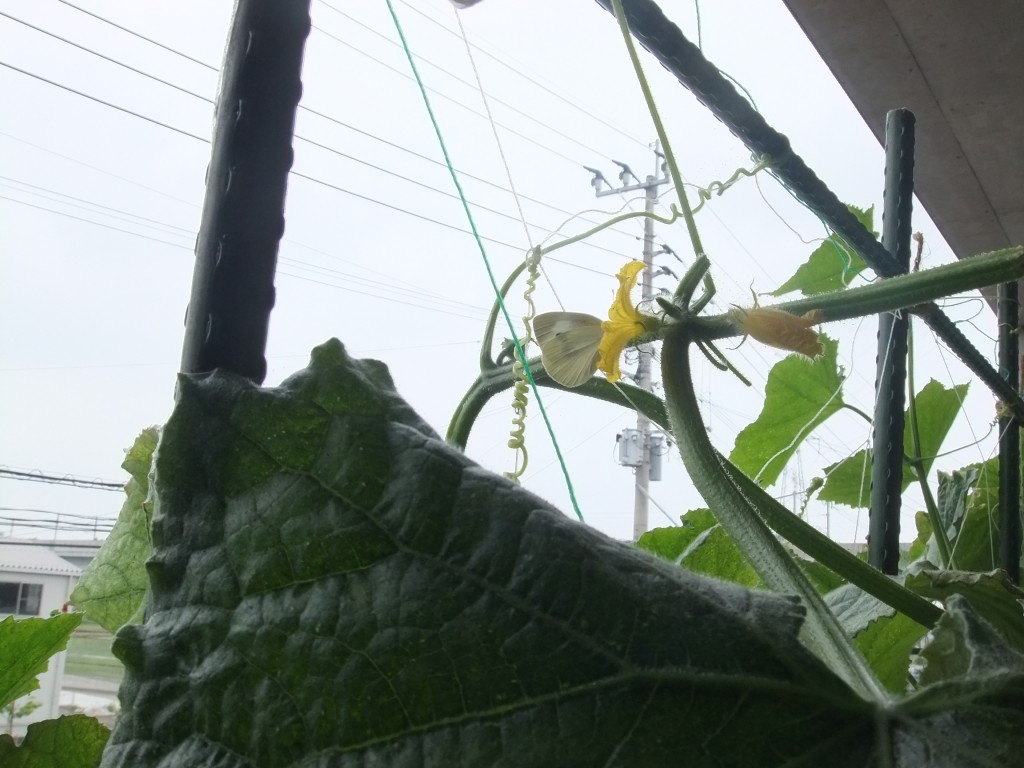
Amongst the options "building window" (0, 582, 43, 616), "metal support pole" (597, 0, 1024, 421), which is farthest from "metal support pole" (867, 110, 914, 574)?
"building window" (0, 582, 43, 616)

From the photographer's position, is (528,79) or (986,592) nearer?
(986,592)

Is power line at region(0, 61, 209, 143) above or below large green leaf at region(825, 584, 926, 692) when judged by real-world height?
above

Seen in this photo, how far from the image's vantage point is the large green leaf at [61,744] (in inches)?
12.6

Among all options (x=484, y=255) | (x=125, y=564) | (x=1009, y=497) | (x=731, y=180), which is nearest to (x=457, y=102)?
(x=731, y=180)

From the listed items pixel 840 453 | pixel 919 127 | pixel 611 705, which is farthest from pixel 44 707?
pixel 919 127

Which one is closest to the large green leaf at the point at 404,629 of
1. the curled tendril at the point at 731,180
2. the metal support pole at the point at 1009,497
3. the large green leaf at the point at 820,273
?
the curled tendril at the point at 731,180

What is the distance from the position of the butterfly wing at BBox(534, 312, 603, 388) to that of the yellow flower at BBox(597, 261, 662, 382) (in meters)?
0.01

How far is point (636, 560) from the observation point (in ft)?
0.82

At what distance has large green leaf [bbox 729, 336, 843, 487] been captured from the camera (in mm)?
1019

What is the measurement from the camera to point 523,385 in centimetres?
44

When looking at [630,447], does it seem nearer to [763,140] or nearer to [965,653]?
[763,140]

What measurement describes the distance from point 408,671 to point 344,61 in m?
0.45

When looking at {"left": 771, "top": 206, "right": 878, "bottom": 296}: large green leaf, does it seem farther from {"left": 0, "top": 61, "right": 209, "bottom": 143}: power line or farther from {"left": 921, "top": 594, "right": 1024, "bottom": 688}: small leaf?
{"left": 921, "top": 594, "right": 1024, "bottom": 688}: small leaf

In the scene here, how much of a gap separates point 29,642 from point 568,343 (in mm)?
253
